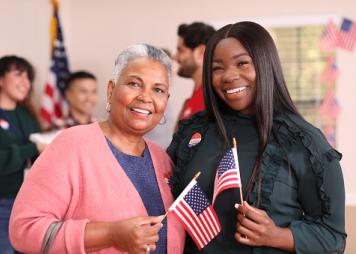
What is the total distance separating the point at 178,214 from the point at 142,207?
0.10 meters

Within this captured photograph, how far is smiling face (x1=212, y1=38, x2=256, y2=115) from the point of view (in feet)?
4.71

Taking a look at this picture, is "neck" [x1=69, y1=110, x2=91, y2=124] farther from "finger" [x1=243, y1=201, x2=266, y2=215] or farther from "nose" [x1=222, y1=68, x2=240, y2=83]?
"finger" [x1=243, y1=201, x2=266, y2=215]

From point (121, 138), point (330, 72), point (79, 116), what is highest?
point (121, 138)

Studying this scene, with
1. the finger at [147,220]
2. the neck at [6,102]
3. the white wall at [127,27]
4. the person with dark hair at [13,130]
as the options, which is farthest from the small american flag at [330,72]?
the finger at [147,220]

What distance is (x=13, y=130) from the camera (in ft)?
10.2

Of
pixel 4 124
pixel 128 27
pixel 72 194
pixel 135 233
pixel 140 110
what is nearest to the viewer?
pixel 135 233

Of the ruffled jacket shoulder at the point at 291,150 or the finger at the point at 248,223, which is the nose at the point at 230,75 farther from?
the finger at the point at 248,223

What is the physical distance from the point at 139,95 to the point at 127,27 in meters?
3.06

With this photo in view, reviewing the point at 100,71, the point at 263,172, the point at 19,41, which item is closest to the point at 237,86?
the point at 263,172

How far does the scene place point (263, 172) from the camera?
1.39m

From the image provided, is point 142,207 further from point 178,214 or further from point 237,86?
point 237,86

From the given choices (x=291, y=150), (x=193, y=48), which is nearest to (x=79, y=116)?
(x=193, y=48)

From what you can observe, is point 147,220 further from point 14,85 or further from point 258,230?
point 14,85

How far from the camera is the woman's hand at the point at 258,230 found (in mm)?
1318
